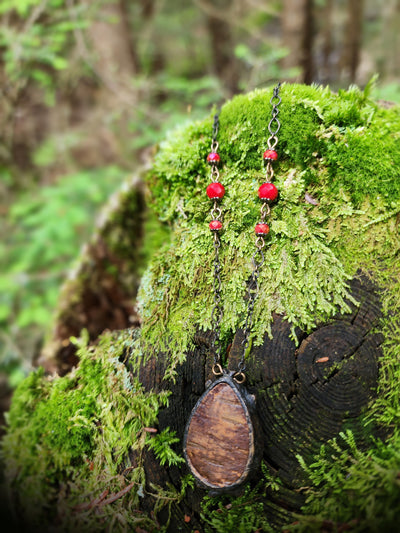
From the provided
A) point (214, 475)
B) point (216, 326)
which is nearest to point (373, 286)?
point (216, 326)

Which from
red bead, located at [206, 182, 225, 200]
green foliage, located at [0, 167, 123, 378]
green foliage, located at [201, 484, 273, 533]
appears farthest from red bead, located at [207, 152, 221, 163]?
green foliage, located at [0, 167, 123, 378]

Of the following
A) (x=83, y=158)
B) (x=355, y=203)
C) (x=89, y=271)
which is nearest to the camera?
(x=355, y=203)

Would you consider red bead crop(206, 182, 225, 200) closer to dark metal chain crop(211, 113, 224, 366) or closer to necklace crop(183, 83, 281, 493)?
dark metal chain crop(211, 113, 224, 366)

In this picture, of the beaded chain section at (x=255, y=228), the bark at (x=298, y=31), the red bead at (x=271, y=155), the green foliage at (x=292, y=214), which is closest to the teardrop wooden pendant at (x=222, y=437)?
the beaded chain section at (x=255, y=228)

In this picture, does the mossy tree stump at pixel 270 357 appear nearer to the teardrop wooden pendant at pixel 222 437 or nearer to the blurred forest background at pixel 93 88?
the teardrop wooden pendant at pixel 222 437

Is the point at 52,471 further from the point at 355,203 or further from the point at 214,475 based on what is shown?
the point at 355,203

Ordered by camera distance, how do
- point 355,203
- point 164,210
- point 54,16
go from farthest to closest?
point 54,16 < point 164,210 < point 355,203

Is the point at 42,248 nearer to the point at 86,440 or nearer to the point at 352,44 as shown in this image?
the point at 86,440

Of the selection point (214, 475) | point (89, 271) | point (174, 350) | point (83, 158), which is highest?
point (83, 158)
